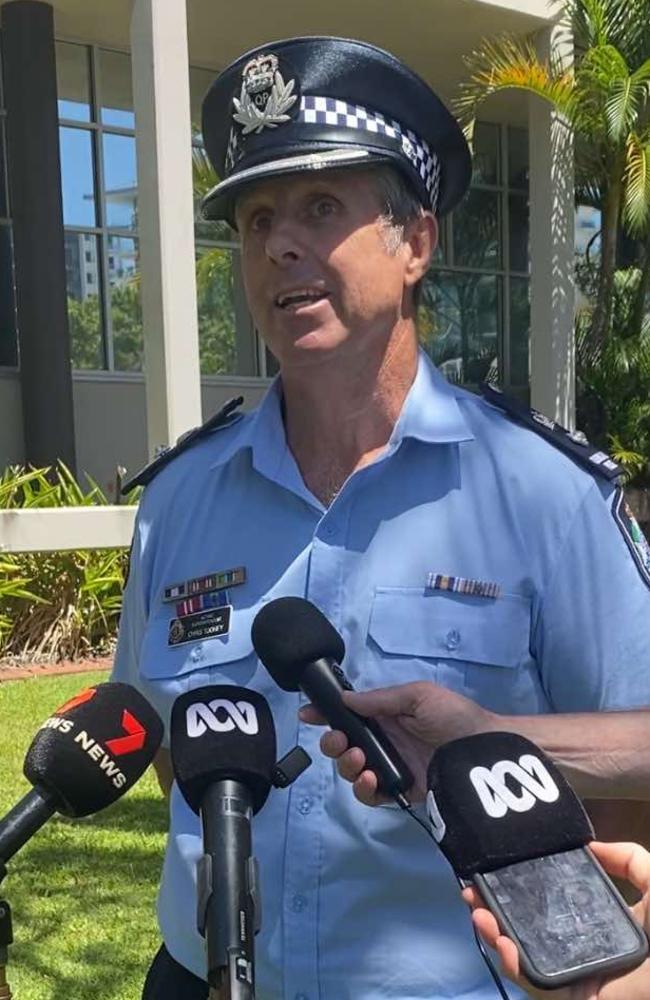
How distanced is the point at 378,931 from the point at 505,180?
47.2 feet

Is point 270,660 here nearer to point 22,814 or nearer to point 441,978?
point 22,814

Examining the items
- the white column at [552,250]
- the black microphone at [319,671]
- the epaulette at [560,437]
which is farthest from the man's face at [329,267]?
the white column at [552,250]

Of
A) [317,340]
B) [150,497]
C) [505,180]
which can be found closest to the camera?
[317,340]

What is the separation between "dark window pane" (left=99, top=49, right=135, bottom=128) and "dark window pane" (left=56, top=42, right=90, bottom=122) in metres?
0.16

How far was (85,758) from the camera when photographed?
143 cm

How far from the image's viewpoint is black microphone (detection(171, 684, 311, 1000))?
1101 millimetres

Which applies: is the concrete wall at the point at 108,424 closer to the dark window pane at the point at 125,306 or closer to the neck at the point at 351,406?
the dark window pane at the point at 125,306

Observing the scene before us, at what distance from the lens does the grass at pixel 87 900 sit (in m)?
3.64

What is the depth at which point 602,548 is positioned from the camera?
171 centimetres

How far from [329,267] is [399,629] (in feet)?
1.89

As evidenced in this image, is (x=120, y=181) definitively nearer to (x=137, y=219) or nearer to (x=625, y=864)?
(x=137, y=219)

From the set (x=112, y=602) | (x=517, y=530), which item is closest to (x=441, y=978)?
(x=517, y=530)

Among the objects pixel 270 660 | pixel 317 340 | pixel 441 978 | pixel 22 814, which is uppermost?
pixel 317 340

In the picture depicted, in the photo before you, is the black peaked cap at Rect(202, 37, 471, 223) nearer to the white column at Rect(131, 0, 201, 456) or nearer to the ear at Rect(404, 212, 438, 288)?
the ear at Rect(404, 212, 438, 288)
